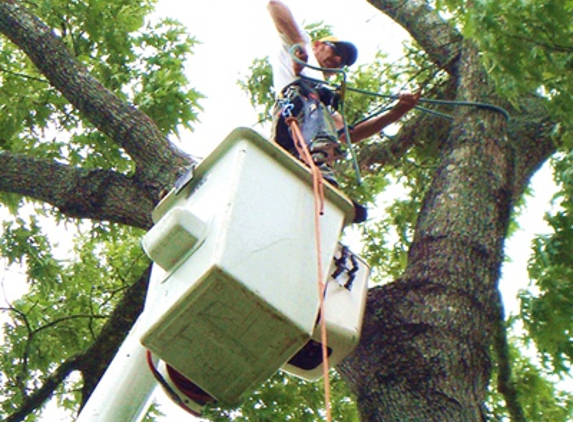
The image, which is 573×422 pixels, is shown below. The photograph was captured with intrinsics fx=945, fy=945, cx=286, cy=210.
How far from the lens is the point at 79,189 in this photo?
15.4 ft

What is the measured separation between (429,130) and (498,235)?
5.96 ft

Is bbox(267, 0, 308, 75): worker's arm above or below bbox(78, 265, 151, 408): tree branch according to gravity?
above

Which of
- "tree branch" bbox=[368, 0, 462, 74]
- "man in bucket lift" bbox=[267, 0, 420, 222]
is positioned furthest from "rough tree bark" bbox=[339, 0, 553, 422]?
"tree branch" bbox=[368, 0, 462, 74]

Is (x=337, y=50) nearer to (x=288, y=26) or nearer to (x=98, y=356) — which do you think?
(x=288, y=26)

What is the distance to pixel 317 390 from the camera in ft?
18.2

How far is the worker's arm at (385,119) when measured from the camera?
480 centimetres

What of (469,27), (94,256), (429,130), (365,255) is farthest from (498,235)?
(94,256)

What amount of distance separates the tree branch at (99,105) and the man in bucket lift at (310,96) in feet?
1.90

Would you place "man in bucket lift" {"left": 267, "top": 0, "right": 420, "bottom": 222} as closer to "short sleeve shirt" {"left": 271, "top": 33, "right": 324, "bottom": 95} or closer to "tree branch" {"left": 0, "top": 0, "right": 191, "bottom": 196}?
"short sleeve shirt" {"left": 271, "top": 33, "right": 324, "bottom": 95}

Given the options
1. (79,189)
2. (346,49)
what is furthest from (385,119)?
(79,189)

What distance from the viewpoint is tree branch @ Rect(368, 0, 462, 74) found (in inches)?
219

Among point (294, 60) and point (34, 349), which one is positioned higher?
point (294, 60)

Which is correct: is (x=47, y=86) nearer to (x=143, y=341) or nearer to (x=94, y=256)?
(x=94, y=256)

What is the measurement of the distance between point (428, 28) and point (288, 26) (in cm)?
156
